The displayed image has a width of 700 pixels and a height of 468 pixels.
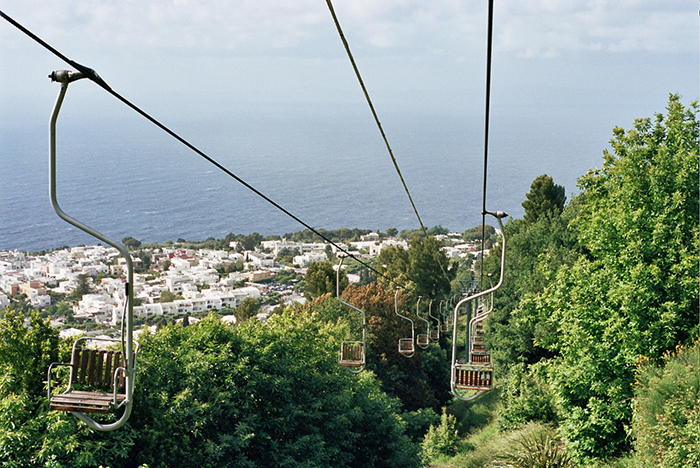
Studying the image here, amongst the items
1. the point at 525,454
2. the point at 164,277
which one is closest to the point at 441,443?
the point at 525,454

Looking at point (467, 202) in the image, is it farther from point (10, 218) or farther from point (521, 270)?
point (521, 270)

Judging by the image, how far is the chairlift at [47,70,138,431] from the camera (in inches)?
126

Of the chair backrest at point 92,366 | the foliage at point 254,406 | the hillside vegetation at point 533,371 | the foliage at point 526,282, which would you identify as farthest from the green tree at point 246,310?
the chair backrest at point 92,366

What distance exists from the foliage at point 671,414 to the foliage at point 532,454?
3.36 m

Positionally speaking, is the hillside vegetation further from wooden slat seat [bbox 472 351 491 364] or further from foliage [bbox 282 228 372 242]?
foliage [bbox 282 228 372 242]

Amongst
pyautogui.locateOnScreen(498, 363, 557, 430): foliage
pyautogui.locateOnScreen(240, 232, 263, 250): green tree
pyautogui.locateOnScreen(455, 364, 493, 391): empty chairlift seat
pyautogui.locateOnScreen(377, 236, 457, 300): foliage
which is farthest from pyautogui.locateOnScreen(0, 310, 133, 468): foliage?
pyautogui.locateOnScreen(240, 232, 263, 250): green tree

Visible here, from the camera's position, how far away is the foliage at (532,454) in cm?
1600

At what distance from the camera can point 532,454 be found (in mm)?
16078

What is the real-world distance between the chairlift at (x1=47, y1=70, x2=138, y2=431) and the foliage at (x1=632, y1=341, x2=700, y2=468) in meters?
10.9

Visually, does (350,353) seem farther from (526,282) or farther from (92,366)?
(526,282)

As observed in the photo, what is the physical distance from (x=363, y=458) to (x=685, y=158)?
1244cm

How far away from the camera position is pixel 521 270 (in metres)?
30.6

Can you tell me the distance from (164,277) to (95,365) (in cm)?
8715

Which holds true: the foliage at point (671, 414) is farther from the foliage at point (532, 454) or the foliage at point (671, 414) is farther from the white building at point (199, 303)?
the white building at point (199, 303)
